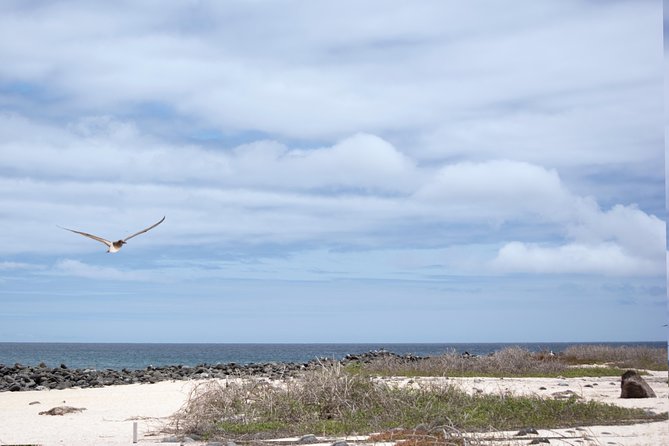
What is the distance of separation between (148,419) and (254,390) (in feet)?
8.87

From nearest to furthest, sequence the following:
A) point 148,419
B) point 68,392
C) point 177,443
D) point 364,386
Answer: point 177,443 → point 364,386 → point 148,419 → point 68,392

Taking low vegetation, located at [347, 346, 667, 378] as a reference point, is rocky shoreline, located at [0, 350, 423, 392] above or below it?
below

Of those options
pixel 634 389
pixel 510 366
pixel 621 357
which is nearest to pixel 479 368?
pixel 510 366

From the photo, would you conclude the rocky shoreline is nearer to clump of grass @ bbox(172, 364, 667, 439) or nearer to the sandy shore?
the sandy shore

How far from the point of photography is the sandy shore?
1549 centimetres

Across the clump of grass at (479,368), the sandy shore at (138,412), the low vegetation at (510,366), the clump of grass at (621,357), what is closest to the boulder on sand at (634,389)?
the sandy shore at (138,412)

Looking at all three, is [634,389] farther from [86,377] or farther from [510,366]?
[86,377]

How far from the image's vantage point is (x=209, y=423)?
1675 cm

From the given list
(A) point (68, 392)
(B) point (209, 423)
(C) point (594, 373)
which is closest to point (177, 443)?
(B) point (209, 423)

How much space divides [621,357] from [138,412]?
86.6ft

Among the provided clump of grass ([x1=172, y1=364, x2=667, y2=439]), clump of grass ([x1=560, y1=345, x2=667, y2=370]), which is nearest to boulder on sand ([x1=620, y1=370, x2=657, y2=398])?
clump of grass ([x1=172, y1=364, x2=667, y2=439])

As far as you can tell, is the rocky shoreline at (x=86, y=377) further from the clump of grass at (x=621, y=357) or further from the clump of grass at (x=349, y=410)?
the clump of grass at (x=621, y=357)

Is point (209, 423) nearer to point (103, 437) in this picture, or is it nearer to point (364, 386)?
point (103, 437)

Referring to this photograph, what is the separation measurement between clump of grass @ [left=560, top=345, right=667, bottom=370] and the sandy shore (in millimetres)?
4424
